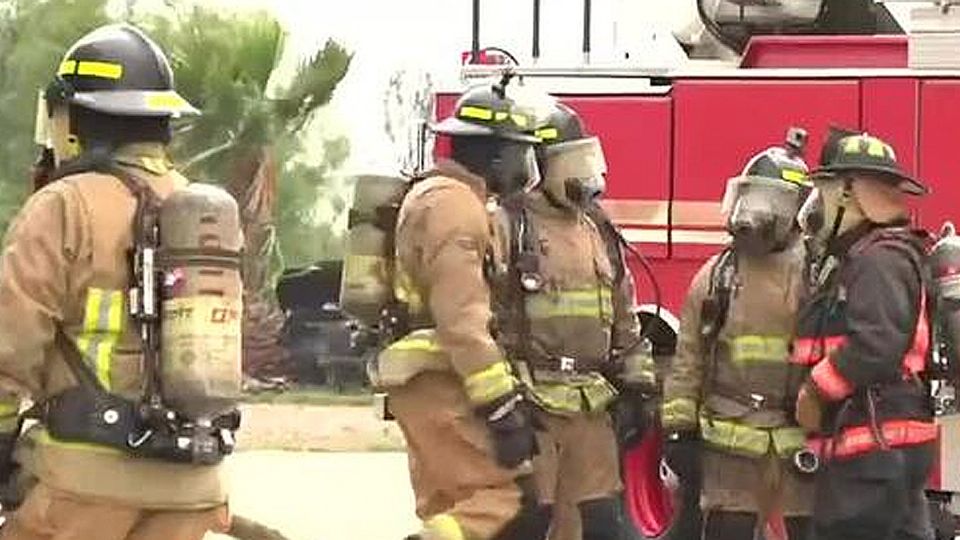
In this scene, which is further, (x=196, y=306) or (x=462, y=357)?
(x=462, y=357)

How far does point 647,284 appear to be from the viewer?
929 centimetres

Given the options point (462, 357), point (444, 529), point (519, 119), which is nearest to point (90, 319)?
point (462, 357)

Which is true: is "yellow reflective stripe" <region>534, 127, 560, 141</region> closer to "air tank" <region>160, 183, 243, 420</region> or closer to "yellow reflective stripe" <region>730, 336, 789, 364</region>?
"yellow reflective stripe" <region>730, 336, 789, 364</region>

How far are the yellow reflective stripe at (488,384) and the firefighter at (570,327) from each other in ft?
2.49

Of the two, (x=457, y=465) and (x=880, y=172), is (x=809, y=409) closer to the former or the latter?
(x=880, y=172)

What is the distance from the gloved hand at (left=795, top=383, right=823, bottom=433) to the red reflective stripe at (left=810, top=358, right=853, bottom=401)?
98 millimetres

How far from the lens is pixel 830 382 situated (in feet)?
21.7

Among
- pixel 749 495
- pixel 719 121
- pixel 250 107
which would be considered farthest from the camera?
pixel 250 107

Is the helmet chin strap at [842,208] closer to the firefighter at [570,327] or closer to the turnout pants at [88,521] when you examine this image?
the firefighter at [570,327]

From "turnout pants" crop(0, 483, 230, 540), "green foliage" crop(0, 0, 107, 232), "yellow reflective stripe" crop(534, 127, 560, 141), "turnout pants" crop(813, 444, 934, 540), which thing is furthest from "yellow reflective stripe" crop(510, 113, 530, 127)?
"green foliage" crop(0, 0, 107, 232)

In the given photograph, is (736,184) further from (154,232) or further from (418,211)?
(154,232)

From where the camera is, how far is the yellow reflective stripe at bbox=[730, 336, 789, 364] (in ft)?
23.4

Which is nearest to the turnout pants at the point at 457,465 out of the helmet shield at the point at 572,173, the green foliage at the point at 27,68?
the helmet shield at the point at 572,173

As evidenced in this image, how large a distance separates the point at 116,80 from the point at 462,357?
1.41 meters
